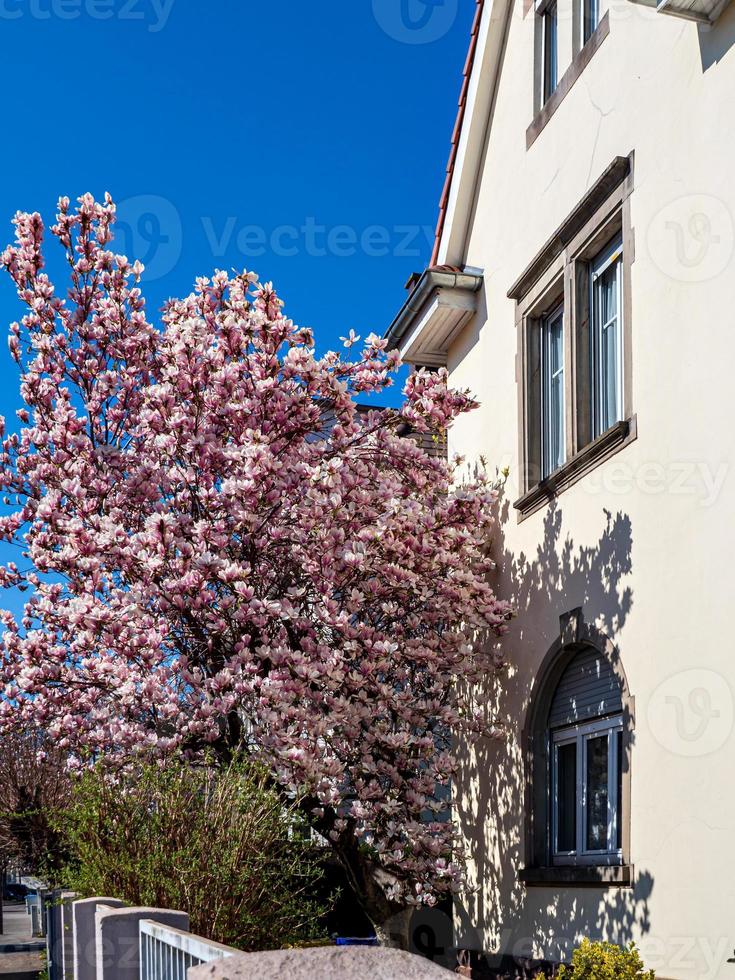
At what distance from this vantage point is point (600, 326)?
1044cm

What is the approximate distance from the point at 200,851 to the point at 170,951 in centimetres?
223

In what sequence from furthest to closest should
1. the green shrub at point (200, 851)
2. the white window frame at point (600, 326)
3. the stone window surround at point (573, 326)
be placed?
the white window frame at point (600, 326), the stone window surround at point (573, 326), the green shrub at point (200, 851)

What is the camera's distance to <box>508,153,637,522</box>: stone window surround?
955 cm

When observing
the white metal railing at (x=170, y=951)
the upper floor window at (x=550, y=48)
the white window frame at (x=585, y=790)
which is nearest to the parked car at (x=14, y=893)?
the white window frame at (x=585, y=790)

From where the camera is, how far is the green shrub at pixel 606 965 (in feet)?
25.1

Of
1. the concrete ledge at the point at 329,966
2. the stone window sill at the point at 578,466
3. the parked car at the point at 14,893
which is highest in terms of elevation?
the stone window sill at the point at 578,466

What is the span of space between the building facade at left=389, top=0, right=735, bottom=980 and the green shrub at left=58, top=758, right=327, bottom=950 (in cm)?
238

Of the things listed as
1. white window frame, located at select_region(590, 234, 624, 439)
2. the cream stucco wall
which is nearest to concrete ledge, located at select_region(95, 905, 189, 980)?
the cream stucco wall

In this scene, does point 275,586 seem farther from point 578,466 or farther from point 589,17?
point 589,17

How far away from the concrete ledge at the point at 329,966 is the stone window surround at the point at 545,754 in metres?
5.38

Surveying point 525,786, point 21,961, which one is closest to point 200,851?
point 525,786

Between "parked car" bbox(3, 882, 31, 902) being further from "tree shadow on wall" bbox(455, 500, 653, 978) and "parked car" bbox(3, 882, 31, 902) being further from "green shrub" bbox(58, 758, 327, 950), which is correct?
"green shrub" bbox(58, 758, 327, 950)

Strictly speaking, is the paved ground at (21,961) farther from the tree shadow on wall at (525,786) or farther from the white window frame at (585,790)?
the white window frame at (585,790)

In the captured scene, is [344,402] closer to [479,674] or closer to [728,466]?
[479,674]
